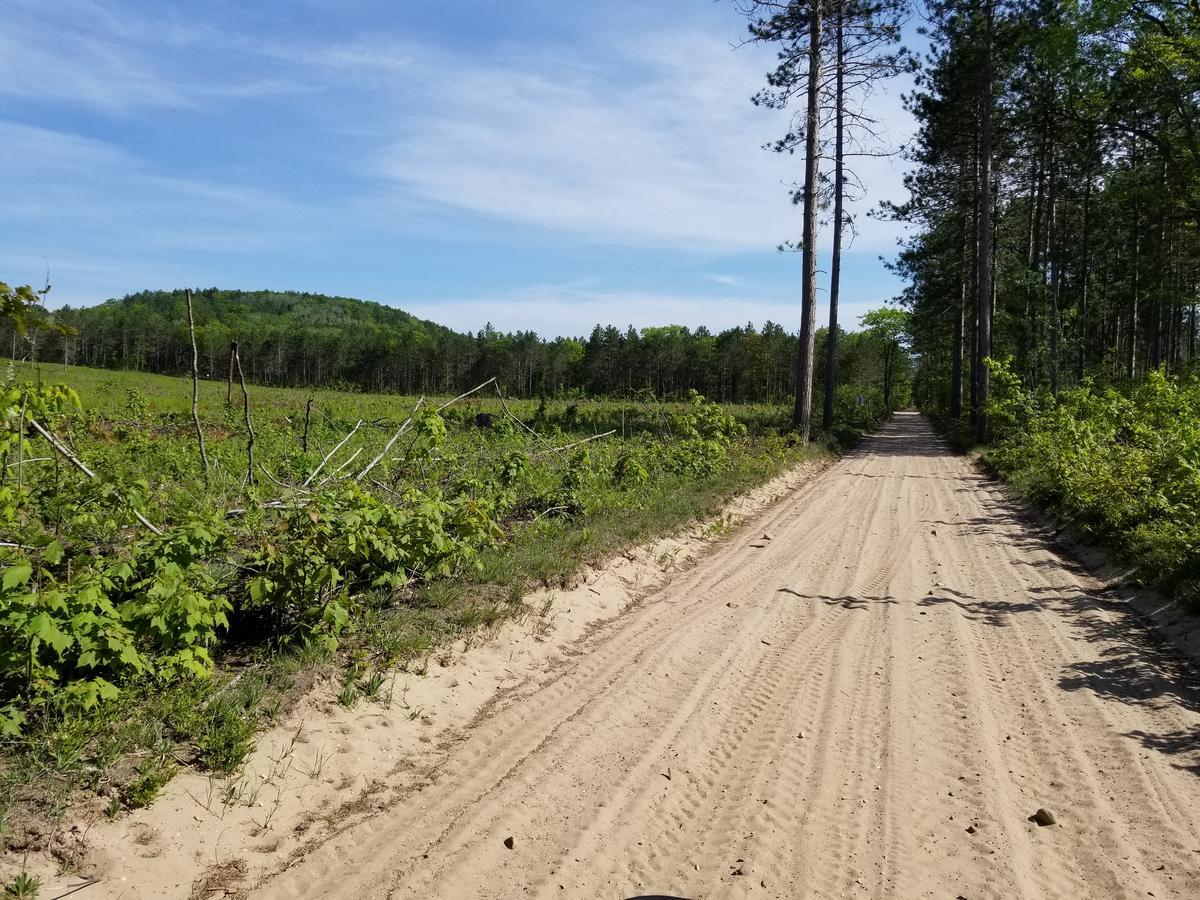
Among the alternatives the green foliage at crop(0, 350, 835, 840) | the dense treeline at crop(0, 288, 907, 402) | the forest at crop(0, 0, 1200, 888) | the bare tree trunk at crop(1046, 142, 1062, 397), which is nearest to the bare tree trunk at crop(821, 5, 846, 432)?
the forest at crop(0, 0, 1200, 888)

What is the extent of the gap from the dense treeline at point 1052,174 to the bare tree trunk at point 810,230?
13.5 feet

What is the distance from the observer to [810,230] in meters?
20.5

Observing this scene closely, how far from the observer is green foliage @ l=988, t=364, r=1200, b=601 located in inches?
290

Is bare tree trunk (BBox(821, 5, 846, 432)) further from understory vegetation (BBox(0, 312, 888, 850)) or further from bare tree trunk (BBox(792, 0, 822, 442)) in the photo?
understory vegetation (BBox(0, 312, 888, 850))

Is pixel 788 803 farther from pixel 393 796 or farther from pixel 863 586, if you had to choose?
pixel 863 586

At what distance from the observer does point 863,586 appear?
7469 millimetres

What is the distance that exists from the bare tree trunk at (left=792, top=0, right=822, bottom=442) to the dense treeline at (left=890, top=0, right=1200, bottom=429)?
4.13m

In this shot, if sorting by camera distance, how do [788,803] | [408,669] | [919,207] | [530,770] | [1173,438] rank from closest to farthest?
[788,803]
[530,770]
[408,669]
[1173,438]
[919,207]

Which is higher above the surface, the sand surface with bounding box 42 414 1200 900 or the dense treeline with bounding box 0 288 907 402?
the dense treeline with bounding box 0 288 907 402

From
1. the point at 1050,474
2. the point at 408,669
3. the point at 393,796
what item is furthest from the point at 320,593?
the point at 1050,474

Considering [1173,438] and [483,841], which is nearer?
[483,841]

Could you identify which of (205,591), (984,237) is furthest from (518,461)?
(984,237)

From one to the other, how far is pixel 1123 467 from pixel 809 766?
29.8 feet

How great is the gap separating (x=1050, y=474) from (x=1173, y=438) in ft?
7.85
